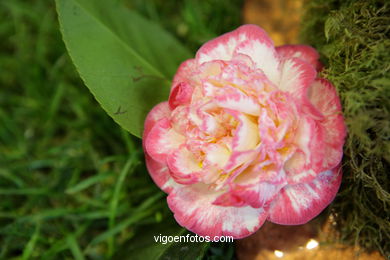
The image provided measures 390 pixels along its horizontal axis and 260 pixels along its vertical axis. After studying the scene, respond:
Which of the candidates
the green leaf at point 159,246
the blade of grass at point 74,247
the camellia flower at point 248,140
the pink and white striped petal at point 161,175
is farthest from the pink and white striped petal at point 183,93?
the blade of grass at point 74,247

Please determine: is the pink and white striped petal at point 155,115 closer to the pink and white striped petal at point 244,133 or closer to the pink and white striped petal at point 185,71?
the pink and white striped petal at point 185,71

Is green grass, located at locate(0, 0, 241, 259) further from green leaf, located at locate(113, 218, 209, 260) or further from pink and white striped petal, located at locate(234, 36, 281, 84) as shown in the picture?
pink and white striped petal, located at locate(234, 36, 281, 84)

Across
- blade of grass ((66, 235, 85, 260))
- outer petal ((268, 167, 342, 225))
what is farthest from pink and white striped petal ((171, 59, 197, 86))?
blade of grass ((66, 235, 85, 260))

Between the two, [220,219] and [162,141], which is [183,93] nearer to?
[162,141]

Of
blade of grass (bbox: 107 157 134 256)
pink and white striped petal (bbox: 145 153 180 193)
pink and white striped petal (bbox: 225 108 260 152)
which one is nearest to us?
pink and white striped petal (bbox: 225 108 260 152)

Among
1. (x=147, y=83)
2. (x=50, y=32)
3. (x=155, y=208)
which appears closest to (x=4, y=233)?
(x=155, y=208)

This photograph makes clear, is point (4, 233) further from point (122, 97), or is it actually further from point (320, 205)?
point (320, 205)
